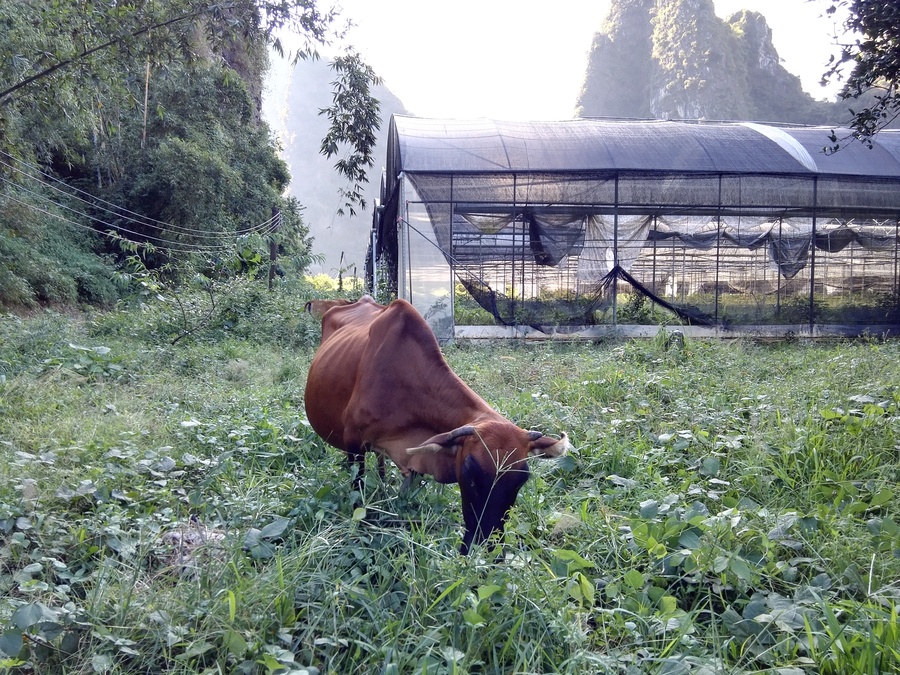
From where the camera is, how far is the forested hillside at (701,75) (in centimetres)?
5347

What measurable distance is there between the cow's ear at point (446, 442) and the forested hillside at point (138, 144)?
469 centimetres

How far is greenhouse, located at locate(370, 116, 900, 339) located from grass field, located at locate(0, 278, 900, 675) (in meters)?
6.54

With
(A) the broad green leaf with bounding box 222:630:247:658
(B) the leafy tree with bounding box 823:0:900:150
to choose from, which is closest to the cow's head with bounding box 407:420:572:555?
(A) the broad green leaf with bounding box 222:630:247:658

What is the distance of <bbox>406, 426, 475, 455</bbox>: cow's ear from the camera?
3045mm

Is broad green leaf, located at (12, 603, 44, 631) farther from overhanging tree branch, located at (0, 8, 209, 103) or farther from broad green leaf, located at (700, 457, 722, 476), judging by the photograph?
overhanging tree branch, located at (0, 8, 209, 103)

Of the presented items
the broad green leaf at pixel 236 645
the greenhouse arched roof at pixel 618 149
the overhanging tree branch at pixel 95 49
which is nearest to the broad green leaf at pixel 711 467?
the broad green leaf at pixel 236 645

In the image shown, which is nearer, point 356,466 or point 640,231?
point 356,466

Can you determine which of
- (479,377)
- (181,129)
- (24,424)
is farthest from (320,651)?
(181,129)

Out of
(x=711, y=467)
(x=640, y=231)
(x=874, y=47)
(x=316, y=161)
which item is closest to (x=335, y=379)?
(x=711, y=467)

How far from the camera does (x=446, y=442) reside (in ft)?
10.1

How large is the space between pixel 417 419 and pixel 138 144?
18391mm

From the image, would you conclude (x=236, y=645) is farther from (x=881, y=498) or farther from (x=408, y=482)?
(x=881, y=498)

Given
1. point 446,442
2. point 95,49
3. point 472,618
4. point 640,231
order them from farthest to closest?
point 640,231 < point 95,49 < point 446,442 < point 472,618

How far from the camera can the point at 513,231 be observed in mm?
12492
